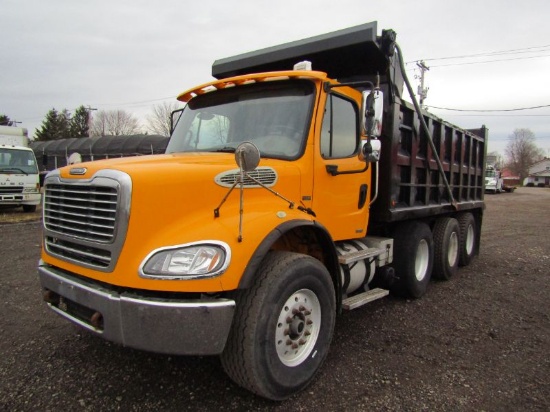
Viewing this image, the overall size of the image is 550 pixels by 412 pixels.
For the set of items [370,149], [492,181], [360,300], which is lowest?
[360,300]

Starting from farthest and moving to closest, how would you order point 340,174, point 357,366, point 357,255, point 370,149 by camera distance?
point 357,255, point 340,174, point 370,149, point 357,366

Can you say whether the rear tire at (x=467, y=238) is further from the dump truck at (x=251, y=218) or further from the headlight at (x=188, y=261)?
the headlight at (x=188, y=261)

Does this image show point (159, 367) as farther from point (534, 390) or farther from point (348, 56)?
point (348, 56)

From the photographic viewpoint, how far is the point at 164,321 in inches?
97.0

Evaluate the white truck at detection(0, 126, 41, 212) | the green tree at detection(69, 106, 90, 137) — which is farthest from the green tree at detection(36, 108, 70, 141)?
the white truck at detection(0, 126, 41, 212)

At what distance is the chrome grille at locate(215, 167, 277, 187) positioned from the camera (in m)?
2.94

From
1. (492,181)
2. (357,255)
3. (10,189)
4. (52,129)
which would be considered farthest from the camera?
(52,129)

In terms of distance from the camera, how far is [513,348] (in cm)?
389

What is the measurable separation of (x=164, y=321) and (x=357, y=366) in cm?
181

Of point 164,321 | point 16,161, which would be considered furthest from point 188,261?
point 16,161

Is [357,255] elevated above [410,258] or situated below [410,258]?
above

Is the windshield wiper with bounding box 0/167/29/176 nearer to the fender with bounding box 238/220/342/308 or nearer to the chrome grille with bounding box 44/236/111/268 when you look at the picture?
the chrome grille with bounding box 44/236/111/268

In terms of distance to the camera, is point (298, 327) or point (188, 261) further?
point (298, 327)

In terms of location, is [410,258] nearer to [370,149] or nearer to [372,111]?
[370,149]
